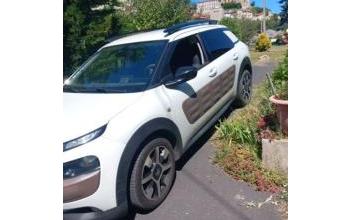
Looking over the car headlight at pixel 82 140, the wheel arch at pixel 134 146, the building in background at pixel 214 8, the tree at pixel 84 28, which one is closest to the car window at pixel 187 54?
the wheel arch at pixel 134 146

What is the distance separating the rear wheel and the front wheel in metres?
2.43

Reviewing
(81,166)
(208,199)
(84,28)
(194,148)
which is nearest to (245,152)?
(194,148)

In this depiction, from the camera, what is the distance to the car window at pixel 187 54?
442 centimetres

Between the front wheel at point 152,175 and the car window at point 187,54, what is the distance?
3.38ft

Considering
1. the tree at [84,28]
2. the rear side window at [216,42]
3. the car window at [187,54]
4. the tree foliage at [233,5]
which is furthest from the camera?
the tree foliage at [233,5]

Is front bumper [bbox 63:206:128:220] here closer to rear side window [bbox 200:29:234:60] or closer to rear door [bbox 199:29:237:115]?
rear door [bbox 199:29:237:115]

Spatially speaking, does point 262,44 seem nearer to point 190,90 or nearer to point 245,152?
point 245,152

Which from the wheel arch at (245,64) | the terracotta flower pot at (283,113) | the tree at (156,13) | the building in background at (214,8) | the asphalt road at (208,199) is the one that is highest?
the building in background at (214,8)

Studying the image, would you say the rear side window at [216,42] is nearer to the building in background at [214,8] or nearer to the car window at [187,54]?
the car window at [187,54]

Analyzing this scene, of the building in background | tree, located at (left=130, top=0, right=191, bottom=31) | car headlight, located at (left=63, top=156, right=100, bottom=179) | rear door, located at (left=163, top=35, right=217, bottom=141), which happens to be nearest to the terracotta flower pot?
rear door, located at (left=163, top=35, right=217, bottom=141)

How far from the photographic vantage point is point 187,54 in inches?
186
